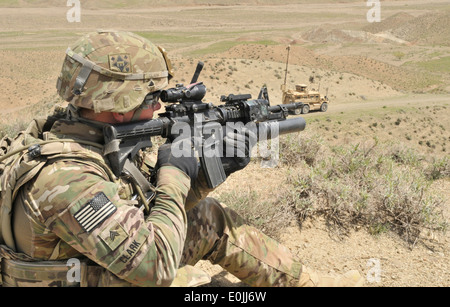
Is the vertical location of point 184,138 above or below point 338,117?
above

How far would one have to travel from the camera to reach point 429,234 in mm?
4457

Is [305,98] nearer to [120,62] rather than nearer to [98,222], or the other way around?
[120,62]

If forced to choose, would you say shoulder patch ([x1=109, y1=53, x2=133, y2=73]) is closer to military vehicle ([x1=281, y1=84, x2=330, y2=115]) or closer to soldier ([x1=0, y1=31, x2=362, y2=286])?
soldier ([x1=0, y1=31, x2=362, y2=286])

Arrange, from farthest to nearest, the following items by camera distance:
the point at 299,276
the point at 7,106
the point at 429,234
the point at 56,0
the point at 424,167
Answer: the point at 56,0, the point at 7,106, the point at 424,167, the point at 429,234, the point at 299,276

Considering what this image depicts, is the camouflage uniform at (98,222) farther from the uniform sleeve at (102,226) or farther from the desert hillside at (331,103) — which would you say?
the desert hillside at (331,103)

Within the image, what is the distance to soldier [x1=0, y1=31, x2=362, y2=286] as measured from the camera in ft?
6.66

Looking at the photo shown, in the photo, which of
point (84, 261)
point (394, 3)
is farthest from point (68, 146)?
point (394, 3)

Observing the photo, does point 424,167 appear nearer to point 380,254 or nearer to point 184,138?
point 380,254

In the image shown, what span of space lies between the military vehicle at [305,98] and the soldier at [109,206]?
62.2 feet

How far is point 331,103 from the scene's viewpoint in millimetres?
27219

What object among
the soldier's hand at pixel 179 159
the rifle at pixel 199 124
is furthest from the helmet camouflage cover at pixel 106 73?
the soldier's hand at pixel 179 159

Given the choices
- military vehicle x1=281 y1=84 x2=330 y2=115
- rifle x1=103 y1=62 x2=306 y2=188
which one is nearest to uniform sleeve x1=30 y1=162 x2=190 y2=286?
rifle x1=103 y1=62 x2=306 y2=188

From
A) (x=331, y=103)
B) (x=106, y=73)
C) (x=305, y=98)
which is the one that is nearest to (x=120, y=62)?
(x=106, y=73)

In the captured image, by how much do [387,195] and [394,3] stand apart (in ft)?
308
